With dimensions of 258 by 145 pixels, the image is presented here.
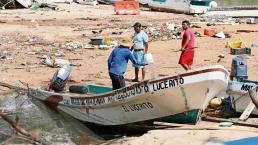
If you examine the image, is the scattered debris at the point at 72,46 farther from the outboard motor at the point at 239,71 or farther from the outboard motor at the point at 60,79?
the outboard motor at the point at 239,71

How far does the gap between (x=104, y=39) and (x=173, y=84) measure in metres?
12.4

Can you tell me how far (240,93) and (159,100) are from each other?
1795 millimetres

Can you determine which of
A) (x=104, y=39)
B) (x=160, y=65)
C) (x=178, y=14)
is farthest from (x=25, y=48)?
(x=178, y=14)

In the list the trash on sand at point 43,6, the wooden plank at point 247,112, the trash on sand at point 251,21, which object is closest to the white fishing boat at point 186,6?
the trash on sand at point 251,21

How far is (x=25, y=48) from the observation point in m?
Result: 21.1

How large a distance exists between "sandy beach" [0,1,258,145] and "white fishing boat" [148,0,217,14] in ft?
4.60

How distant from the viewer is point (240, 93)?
11.6m

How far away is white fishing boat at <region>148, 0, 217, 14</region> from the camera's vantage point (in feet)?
118

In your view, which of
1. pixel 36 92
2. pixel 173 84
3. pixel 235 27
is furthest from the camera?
pixel 235 27

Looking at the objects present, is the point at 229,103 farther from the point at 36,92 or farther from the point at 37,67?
the point at 37,67

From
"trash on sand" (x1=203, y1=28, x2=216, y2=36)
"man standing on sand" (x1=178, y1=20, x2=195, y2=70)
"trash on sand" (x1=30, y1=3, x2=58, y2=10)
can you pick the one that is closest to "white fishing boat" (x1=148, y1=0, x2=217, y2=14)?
"trash on sand" (x1=30, y1=3, x2=58, y2=10)

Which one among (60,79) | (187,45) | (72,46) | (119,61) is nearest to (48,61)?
(72,46)

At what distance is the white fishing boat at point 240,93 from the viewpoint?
1154 centimetres

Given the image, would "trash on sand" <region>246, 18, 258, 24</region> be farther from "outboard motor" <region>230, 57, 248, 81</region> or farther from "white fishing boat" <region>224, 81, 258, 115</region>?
"white fishing boat" <region>224, 81, 258, 115</region>
